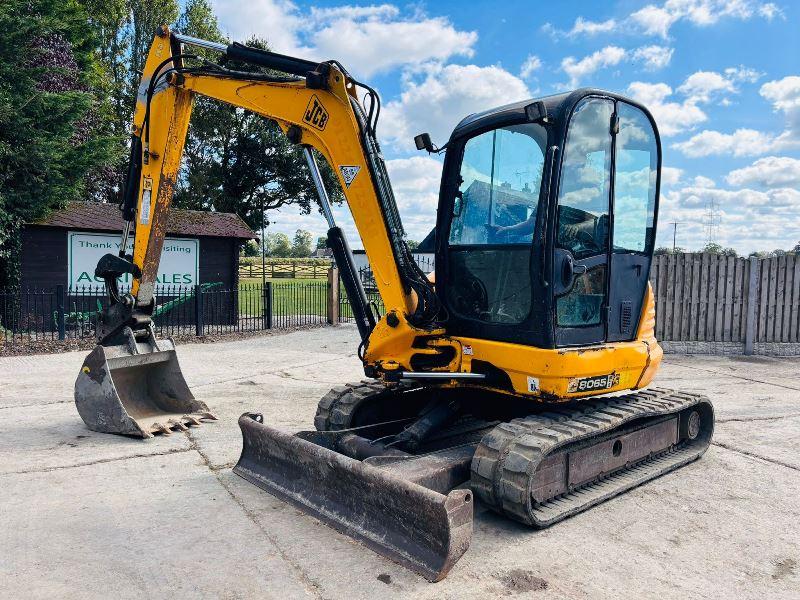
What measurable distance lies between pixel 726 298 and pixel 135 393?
10501mm

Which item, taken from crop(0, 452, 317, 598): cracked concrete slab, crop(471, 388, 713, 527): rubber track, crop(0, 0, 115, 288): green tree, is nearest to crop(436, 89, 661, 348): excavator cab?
crop(471, 388, 713, 527): rubber track

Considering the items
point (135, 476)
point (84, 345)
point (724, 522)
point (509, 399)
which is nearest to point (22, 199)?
point (84, 345)

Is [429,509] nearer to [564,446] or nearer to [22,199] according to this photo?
[564,446]

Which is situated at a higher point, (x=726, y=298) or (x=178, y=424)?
(x=726, y=298)

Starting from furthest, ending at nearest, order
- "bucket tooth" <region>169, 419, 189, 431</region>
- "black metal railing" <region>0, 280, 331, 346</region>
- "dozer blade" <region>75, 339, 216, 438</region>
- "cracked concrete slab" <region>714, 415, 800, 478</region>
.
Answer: "black metal railing" <region>0, 280, 331, 346</region> → "bucket tooth" <region>169, 419, 189, 431</region> → "dozer blade" <region>75, 339, 216, 438</region> → "cracked concrete slab" <region>714, 415, 800, 478</region>

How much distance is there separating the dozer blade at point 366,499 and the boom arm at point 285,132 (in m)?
1.20

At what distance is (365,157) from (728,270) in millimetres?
9511

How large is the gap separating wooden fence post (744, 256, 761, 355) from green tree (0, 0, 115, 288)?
47.4 ft

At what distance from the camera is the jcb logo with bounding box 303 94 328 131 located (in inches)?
186

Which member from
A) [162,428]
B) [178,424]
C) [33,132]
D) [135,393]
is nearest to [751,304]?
[178,424]

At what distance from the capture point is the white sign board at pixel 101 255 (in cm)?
1435

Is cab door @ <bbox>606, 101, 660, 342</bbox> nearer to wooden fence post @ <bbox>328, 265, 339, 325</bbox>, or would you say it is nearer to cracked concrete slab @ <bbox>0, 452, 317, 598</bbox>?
cracked concrete slab @ <bbox>0, 452, 317, 598</bbox>

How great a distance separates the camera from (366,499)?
3535 millimetres

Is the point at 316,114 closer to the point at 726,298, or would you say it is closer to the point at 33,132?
the point at 726,298
